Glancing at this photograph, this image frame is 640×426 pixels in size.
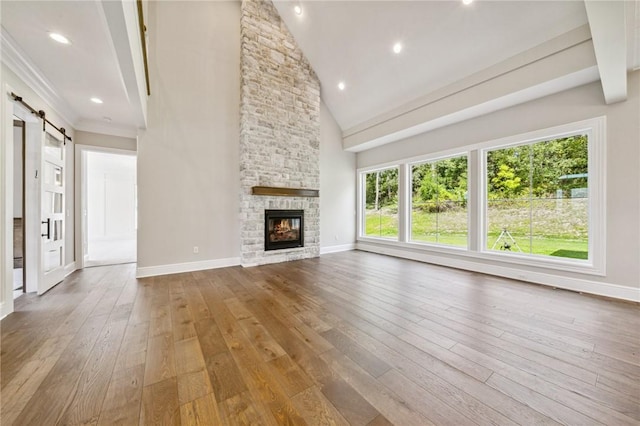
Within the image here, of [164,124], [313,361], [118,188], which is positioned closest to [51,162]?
[164,124]

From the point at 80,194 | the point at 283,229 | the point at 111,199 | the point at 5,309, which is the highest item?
the point at 111,199

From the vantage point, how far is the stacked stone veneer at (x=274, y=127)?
16.6 ft

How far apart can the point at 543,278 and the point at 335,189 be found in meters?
4.65

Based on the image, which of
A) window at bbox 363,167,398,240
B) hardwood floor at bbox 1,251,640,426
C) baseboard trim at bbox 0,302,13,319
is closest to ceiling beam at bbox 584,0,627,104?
hardwood floor at bbox 1,251,640,426

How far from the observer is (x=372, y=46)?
4715 mm

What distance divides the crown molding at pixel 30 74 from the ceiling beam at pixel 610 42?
5541 millimetres

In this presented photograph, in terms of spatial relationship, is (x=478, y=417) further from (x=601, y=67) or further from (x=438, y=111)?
(x=438, y=111)

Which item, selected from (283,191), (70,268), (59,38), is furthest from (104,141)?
(283,191)

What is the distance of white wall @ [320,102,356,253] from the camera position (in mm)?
6605

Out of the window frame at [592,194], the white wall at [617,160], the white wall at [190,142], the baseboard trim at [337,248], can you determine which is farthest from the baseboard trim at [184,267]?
the white wall at [617,160]

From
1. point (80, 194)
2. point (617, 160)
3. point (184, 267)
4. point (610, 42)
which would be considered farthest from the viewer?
point (80, 194)

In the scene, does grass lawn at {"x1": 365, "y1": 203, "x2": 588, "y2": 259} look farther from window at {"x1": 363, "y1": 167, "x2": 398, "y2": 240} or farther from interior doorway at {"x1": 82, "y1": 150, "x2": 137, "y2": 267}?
interior doorway at {"x1": 82, "y1": 150, "x2": 137, "y2": 267}

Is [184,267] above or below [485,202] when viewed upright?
below

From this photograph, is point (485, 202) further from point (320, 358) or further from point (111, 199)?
point (111, 199)
